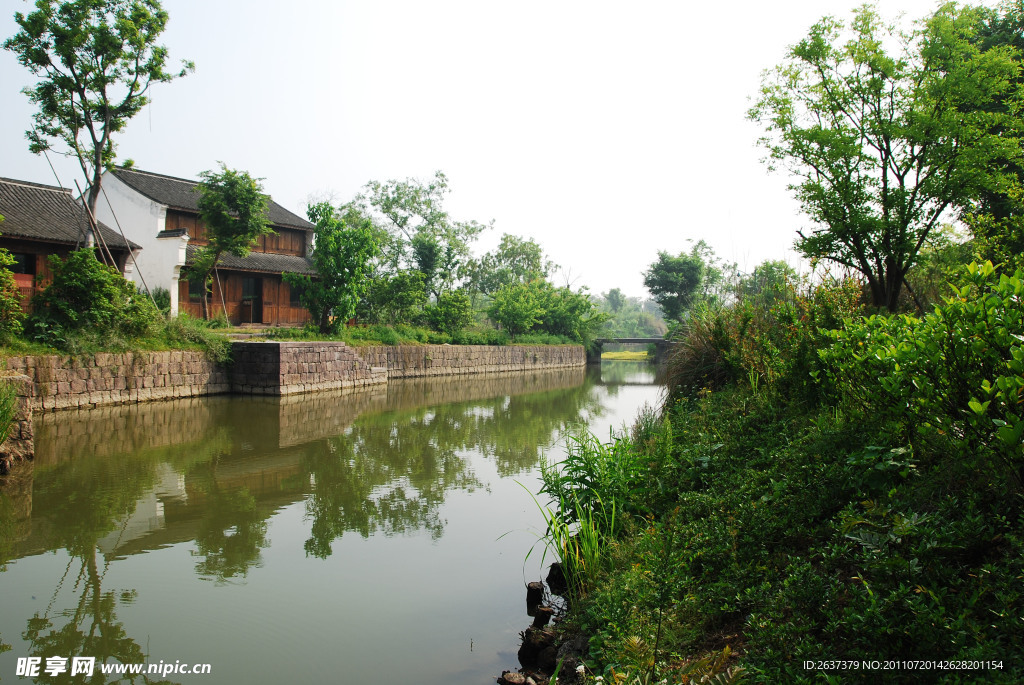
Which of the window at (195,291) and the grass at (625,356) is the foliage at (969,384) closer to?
the window at (195,291)

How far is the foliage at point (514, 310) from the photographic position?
32.7 metres

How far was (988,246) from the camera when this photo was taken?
9711 mm

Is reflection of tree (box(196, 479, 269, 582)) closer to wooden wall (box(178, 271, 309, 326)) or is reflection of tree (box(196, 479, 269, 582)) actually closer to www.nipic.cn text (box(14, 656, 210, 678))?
www.nipic.cn text (box(14, 656, 210, 678))

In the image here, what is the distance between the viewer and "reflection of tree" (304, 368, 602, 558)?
6340 mm

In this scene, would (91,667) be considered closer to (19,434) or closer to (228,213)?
(19,434)

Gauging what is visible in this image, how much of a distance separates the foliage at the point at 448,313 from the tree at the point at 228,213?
8.47 metres

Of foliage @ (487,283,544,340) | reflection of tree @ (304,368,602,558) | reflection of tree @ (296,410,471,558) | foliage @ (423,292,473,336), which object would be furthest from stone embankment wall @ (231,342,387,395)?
foliage @ (487,283,544,340)

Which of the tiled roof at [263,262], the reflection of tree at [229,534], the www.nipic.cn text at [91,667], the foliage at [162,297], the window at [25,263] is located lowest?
the www.nipic.cn text at [91,667]

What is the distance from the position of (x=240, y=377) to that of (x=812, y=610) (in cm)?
1569

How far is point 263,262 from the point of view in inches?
969

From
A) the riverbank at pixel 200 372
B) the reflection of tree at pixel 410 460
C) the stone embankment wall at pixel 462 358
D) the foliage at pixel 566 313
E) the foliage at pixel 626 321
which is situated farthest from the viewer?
the foliage at pixel 626 321

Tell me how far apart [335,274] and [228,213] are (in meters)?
3.59

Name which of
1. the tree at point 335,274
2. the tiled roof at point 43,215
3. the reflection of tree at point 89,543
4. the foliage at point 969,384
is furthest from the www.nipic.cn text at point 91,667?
the tree at point 335,274

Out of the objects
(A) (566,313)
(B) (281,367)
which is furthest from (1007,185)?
(A) (566,313)
